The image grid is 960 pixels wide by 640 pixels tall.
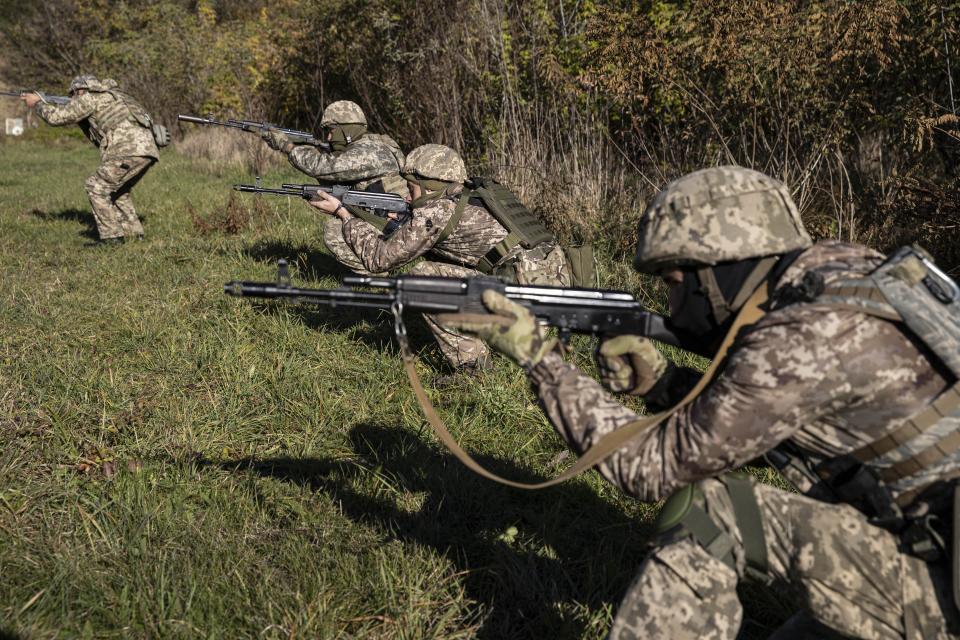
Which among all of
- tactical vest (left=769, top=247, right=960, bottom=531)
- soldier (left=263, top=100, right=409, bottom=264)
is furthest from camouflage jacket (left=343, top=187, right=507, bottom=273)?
tactical vest (left=769, top=247, right=960, bottom=531)

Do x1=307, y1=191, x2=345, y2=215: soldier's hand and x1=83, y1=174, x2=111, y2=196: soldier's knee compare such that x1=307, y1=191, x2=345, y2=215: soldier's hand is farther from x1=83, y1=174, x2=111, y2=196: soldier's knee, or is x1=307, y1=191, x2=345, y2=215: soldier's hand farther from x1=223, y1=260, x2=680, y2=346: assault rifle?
x1=83, y1=174, x2=111, y2=196: soldier's knee

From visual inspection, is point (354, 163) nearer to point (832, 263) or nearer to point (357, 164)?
point (357, 164)

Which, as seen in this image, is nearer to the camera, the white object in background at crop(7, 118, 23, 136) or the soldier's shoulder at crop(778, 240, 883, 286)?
the soldier's shoulder at crop(778, 240, 883, 286)

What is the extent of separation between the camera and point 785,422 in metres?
1.96

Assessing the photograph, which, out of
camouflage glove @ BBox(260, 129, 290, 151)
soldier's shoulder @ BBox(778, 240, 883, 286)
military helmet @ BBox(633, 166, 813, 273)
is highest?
camouflage glove @ BBox(260, 129, 290, 151)

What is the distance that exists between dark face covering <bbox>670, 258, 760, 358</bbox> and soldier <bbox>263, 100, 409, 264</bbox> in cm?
491

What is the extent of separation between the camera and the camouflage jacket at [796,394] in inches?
75.0

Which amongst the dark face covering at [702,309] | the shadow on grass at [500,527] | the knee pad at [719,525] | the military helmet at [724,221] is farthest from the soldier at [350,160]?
the knee pad at [719,525]

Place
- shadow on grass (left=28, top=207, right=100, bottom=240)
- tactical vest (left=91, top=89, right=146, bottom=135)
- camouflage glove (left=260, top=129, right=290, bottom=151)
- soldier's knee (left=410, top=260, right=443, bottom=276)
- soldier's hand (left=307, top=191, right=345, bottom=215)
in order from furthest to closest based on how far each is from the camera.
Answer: shadow on grass (left=28, top=207, right=100, bottom=240) < tactical vest (left=91, top=89, right=146, bottom=135) < camouflage glove (left=260, top=129, right=290, bottom=151) < soldier's hand (left=307, top=191, right=345, bottom=215) < soldier's knee (left=410, top=260, right=443, bottom=276)

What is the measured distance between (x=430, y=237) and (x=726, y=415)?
3.14 m

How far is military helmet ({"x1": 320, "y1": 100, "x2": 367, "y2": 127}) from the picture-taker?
7223 mm

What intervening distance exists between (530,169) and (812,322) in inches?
230

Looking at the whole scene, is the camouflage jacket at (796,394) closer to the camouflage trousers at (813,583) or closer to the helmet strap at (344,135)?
the camouflage trousers at (813,583)

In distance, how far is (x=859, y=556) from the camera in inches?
80.9
